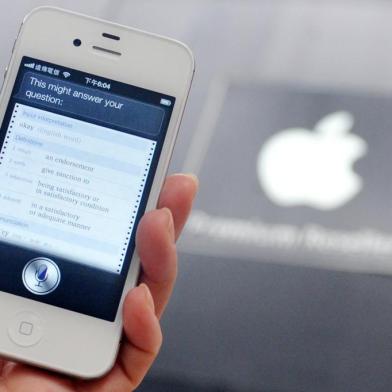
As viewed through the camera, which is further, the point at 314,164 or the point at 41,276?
the point at 314,164

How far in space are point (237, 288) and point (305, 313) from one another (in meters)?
0.10

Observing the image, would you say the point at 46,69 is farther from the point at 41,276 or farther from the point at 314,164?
the point at 314,164

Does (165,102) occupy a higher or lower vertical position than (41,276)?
higher

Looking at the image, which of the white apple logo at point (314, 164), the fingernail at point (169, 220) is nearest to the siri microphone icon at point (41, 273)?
the fingernail at point (169, 220)

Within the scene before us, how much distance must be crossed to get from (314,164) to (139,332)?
63 cm

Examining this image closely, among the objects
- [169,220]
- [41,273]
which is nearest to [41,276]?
[41,273]

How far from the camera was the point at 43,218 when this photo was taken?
0.54 metres

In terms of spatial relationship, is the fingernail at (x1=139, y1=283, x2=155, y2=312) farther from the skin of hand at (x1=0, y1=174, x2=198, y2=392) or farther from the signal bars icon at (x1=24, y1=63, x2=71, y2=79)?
the signal bars icon at (x1=24, y1=63, x2=71, y2=79)

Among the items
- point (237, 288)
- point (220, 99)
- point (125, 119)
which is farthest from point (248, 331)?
point (125, 119)

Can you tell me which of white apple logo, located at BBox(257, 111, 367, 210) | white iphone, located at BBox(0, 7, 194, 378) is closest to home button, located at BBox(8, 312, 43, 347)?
white iphone, located at BBox(0, 7, 194, 378)

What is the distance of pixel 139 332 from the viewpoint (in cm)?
50

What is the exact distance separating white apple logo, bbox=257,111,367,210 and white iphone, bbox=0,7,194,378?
53cm

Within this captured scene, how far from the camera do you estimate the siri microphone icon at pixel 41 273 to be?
21.1 inches

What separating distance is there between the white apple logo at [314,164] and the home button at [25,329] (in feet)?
1.96
